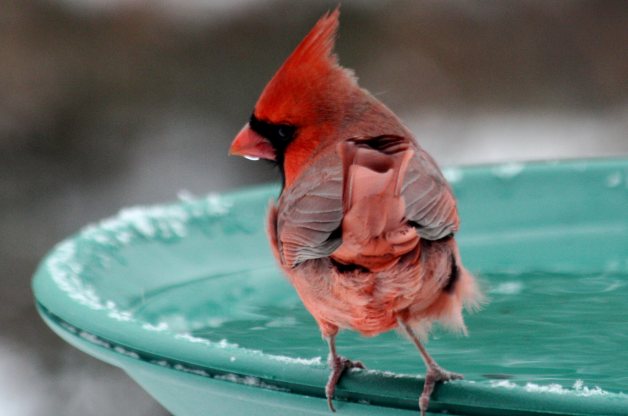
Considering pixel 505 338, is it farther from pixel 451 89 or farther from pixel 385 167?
pixel 451 89

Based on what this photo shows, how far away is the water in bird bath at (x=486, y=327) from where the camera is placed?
1694 millimetres

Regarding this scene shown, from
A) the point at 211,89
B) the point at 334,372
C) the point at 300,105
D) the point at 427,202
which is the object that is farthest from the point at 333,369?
the point at 211,89

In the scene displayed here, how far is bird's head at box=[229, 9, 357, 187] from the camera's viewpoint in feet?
5.74

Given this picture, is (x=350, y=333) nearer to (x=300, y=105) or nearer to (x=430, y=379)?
(x=300, y=105)

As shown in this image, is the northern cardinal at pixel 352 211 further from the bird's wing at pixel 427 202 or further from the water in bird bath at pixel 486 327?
A: the water in bird bath at pixel 486 327

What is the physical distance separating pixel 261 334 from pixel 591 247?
759 millimetres

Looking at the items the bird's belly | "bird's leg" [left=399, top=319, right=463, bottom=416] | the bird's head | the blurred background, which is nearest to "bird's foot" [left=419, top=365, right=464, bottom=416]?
"bird's leg" [left=399, top=319, right=463, bottom=416]

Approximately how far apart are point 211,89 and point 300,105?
3740 millimetres

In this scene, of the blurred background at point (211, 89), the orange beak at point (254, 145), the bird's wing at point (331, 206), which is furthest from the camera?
the blurred background at point (211, 89)

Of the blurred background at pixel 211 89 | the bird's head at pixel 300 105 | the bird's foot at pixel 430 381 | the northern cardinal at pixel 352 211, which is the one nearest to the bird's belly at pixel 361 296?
the northern cardinal at pixel 352 211

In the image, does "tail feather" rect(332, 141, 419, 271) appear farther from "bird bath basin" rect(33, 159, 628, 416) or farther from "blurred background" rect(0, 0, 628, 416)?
"blurred background" rect(0, 0, 628, 416)

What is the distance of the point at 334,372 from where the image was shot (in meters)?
1.44

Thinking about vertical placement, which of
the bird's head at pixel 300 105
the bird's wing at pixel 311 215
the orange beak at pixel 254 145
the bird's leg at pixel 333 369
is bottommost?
the bird's leg at pixel 333 369

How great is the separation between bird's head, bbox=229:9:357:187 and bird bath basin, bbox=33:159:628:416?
30 cm
